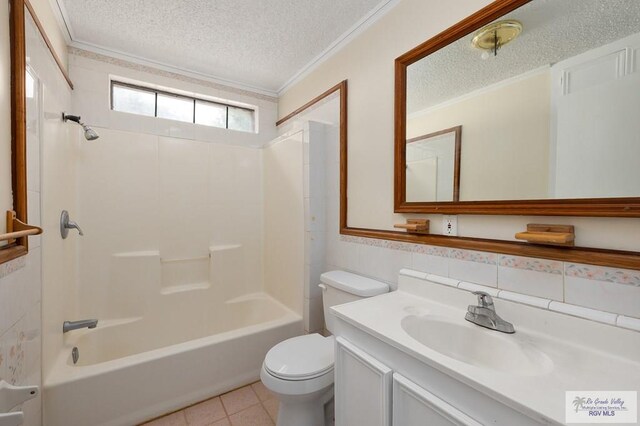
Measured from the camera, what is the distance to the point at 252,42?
1.94 metres

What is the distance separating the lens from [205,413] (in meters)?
1.66

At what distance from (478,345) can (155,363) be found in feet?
5.51

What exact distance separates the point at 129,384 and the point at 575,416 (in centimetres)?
192

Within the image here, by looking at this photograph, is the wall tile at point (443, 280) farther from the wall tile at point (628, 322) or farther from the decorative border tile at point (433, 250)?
the wall tile at point (628, 322)

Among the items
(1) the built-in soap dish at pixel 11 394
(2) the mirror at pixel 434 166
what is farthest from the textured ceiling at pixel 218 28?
(1) the built-in soap dish at pixel 11 394

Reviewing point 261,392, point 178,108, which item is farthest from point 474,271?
point 178,108

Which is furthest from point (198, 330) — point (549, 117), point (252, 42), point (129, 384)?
point (549, 117)

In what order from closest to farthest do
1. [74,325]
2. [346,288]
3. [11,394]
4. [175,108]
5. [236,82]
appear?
1. [11,394]
2. [346,288]
3. [74,325]
4. [175,108]
5. [236,82]

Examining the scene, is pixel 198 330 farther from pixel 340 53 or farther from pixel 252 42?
pixel 340 53

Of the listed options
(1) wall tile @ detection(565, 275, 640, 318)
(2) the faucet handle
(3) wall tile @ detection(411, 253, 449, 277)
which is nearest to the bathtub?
(3) wall tile @ detection(411, 253, 449, 277)

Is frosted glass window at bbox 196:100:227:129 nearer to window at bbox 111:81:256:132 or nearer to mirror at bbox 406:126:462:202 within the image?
window at bbox 111:81:256:132

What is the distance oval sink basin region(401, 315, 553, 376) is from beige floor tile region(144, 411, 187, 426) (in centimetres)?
147

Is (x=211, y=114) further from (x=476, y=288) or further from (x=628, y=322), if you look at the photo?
(x=628, y=322)

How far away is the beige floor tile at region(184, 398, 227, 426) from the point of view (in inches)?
62.9
